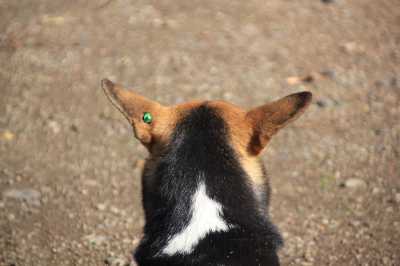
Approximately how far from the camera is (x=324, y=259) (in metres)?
5.02

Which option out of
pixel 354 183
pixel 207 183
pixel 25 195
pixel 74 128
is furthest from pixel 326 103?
pixel 207 183

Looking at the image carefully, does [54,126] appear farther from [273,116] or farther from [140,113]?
[273,116]

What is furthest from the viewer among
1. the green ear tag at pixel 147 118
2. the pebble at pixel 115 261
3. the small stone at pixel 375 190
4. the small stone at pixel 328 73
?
the small stone at pixel 328 73

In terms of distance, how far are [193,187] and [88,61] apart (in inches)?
188

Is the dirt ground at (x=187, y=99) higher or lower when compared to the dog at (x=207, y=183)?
lower

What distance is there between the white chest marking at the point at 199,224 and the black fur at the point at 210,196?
0.02m

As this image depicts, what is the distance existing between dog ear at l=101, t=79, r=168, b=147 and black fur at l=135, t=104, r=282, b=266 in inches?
8.1

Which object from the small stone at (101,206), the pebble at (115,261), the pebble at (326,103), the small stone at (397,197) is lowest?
the small stone at (101,206)

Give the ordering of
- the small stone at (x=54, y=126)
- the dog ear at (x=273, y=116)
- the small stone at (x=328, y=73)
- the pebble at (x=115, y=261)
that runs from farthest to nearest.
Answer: the small stone at (x=328, y=73), the small stone at (x=54, y=126), the pebble at (x=115, y=261), the dog ear at (x=273, y=116)

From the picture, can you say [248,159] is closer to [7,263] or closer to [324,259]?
[324,259]

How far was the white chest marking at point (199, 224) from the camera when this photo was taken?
10.8 ft

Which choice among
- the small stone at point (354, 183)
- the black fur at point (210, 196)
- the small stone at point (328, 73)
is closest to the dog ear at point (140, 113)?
the black fur at point (210, 196)

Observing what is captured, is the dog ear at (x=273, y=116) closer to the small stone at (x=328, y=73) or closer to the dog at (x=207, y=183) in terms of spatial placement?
the dog at (x=207, y=183)

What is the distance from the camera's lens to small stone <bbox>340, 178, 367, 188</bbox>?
5.87 metres
